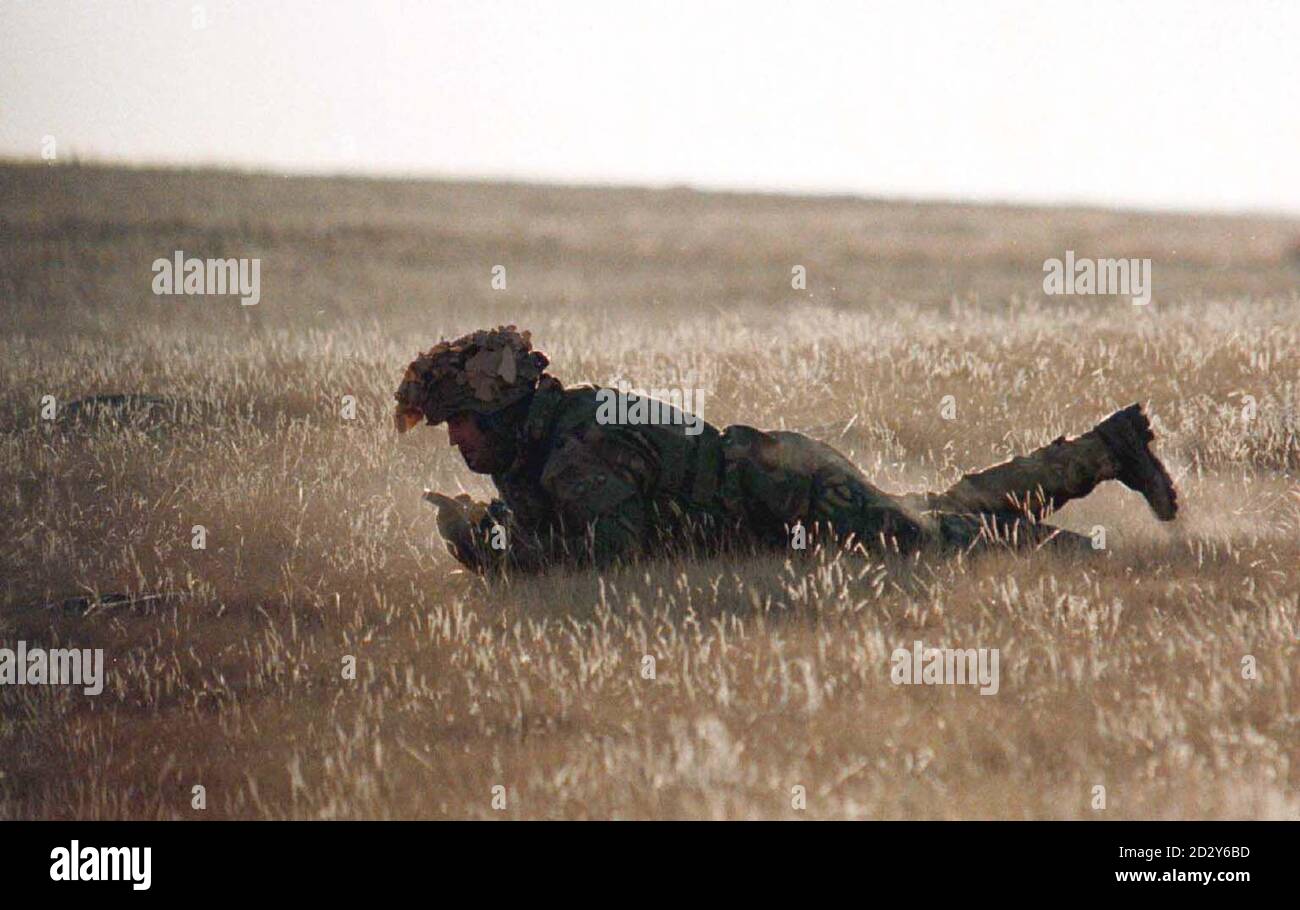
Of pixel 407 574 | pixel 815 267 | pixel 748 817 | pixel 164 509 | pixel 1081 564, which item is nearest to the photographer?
pixel 748 817

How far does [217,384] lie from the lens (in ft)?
37.4

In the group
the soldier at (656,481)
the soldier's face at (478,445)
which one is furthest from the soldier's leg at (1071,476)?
the soldier's face at (478,445)

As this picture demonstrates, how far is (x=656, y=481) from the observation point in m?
5.89

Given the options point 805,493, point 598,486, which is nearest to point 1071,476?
point 805,493

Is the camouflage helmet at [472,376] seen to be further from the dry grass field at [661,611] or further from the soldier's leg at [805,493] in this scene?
the soldier's leg at [805,493]

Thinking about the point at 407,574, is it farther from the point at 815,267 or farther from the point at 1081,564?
the point at 815,267

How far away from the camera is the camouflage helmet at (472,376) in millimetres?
5719

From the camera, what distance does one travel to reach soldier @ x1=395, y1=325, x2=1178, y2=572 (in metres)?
5.70

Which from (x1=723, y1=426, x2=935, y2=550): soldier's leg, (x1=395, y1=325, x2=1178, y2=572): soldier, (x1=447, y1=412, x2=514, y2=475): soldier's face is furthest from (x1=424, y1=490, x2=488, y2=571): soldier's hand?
(x1=723, y1=426, x2=935, y2=550): soldier's leg

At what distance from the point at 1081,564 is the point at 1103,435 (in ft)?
2.29

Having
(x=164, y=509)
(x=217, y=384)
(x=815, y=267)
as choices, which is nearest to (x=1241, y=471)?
(x=164, y=509)

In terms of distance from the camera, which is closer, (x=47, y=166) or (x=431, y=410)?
(x=431, y=410)

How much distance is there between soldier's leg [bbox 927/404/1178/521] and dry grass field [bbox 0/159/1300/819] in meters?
0.34

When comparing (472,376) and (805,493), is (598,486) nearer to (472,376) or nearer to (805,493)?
(472,376)
